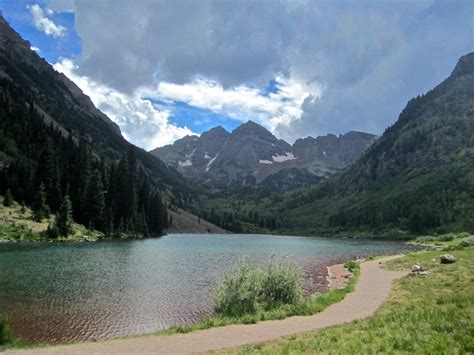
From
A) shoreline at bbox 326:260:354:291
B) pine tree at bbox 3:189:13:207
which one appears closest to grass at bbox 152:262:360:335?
shoreline at bbox 326:260:354:291

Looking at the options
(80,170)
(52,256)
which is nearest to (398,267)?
(52,256)

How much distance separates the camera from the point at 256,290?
3441 centimetres

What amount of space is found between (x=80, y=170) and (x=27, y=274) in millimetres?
114781

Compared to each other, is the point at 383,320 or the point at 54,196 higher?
the point at 54,196

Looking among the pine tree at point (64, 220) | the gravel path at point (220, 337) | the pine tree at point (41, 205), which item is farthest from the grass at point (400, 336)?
the pine tree at point (41, 205)

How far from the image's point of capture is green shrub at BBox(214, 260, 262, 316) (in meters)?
32.6

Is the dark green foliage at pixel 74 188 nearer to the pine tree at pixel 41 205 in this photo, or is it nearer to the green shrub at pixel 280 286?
the pine tree at pixel 41 205

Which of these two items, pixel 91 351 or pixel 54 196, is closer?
pixel 91 351

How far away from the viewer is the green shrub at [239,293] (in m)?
32.6

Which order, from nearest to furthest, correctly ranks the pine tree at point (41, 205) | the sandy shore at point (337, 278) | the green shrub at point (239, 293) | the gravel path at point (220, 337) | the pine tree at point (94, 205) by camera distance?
the gravel path at point (220, 337) → the green shrub at point (239, 293) → the sandy shore at point (337, 278) → the pine tree at point (41, 205) → the pine tree at point (94, 205)

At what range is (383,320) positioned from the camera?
77.7ft

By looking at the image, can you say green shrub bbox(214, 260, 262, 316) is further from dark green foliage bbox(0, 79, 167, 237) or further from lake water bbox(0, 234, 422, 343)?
dark green foliage bbox(0, 79, 167, 237)

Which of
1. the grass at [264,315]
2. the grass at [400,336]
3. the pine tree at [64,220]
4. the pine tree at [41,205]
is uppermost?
the pine tree at [41,205]

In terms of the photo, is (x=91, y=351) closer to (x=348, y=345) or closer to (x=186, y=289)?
(x=348, y=345)
